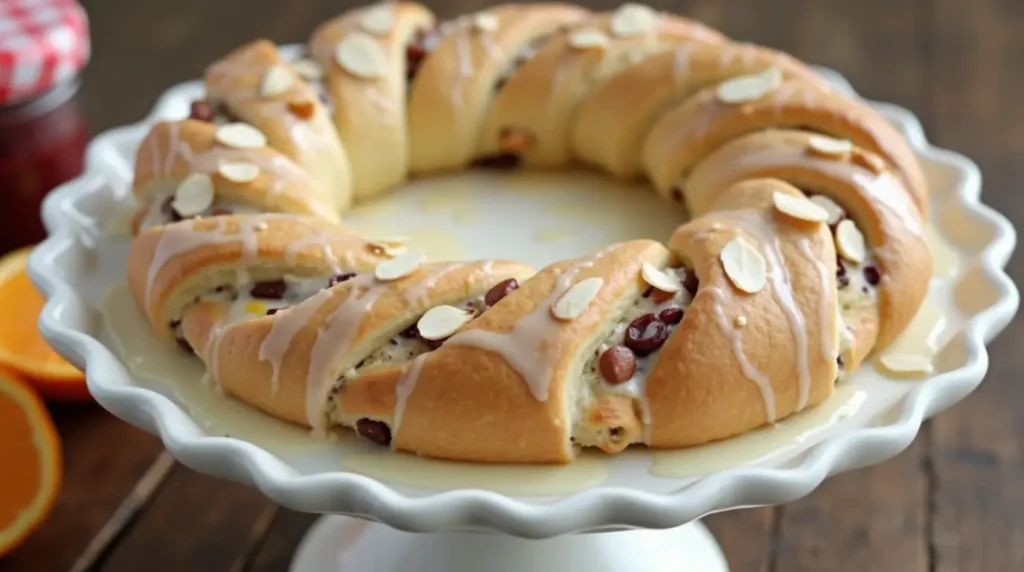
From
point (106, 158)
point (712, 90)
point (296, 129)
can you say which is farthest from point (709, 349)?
point (106, 158)

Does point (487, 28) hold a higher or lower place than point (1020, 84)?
higher

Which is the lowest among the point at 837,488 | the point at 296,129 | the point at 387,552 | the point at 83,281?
the point at 837,488

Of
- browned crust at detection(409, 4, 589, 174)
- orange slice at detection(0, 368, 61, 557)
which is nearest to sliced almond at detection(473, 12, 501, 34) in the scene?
browned crust at detection(409, 4, 589, 174)

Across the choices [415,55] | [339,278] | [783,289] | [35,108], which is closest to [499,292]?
[339,278]

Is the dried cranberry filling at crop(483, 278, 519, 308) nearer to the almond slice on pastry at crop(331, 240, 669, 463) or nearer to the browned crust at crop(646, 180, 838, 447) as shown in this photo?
the almond slice on pastry at crop(331, 240, 669, 463)

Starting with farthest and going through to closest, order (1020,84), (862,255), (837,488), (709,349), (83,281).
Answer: (1020,84) < (837,488) < (83,281) < (862,255) < (709,349)

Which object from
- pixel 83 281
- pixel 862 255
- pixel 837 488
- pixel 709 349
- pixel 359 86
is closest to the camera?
pixel 709 349

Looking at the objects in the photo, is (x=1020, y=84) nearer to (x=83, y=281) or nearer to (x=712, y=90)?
(x=712, y=90)
